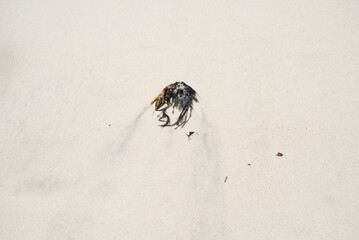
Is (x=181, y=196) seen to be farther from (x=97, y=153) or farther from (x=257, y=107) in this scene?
(x=257, y=107)

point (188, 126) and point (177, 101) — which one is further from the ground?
point (177, 101)

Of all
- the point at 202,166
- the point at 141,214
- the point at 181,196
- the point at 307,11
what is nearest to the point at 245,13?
the point at 307,11

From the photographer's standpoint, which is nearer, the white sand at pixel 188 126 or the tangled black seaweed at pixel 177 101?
the white sand at pixel 188 126

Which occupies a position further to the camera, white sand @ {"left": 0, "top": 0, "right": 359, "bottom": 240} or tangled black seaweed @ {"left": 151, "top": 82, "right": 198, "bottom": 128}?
tangled black seaweed @ {"left": 151, "top": 82, "right": 198, "bottom": 128}
